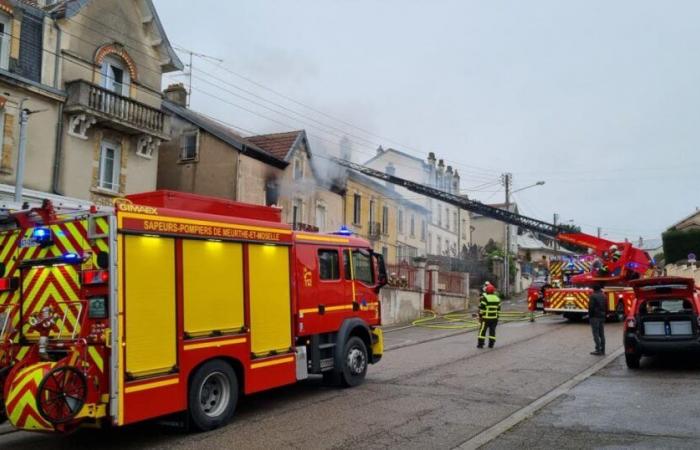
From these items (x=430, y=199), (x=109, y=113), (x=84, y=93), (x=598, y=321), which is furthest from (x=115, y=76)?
(x=430, y=199)

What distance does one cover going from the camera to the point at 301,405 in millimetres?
8539

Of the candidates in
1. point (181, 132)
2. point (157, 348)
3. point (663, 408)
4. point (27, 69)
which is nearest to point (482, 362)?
point (663, 408)

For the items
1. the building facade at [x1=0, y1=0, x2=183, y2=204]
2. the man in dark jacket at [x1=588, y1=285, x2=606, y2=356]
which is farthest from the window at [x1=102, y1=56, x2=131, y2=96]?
the man in dark jacket at [x1=588, y1=285, x2=606, y2=356]

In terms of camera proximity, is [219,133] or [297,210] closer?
[219,133]

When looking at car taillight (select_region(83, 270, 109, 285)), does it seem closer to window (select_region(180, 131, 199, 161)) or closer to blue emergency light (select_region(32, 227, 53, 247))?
blue emergency light (select_region(32, 227, 53, 247))

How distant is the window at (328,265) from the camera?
9444mm

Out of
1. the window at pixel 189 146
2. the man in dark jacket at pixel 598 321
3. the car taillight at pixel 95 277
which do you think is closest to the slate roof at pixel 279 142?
the window at pixel 189 146

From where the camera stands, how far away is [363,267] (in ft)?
34.6

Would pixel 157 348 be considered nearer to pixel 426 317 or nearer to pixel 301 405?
pixel 301 405

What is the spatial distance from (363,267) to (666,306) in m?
6.01

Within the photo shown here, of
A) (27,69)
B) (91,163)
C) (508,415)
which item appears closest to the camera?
(508,415)

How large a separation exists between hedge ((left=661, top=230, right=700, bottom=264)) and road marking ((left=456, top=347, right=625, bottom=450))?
115 ft

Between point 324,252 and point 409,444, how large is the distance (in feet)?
12.3

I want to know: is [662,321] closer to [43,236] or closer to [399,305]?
[43,236]
